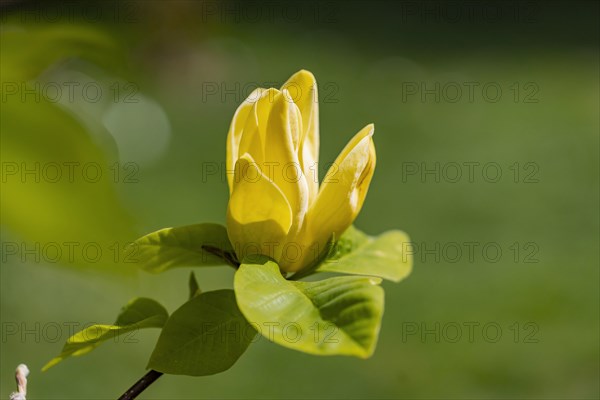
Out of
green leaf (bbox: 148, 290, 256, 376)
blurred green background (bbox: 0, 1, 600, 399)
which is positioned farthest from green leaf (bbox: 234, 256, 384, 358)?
blurred green background (bbox: 0, 1, 600, 399)

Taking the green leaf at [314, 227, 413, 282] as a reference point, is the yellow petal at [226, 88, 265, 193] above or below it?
above

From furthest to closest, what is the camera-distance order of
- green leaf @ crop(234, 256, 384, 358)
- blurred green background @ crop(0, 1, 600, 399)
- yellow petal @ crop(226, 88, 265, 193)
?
1. blurred green background @ crop(0, 1, 600, 399)
2. yellow petal @ crop(226, 88, 265, 193)
3. green leaf @ crop(234, 256, 384, 358)

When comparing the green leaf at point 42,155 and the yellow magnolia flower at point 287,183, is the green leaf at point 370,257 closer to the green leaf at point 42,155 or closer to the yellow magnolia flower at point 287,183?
the yellow magnolia flower at point 287,183

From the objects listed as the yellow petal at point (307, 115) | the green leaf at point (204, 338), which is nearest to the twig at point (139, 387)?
the green leaf at point (204, 338)

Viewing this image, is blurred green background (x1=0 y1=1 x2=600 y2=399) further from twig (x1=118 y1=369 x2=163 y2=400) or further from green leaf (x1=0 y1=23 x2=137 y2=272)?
twig (x1=118 y1=369 x2=163 y2=400)

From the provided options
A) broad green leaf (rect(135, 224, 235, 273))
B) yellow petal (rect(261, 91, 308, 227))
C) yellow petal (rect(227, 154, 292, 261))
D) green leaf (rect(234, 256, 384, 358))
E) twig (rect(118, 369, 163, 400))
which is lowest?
twig (rect(118, 369, 163, 400))

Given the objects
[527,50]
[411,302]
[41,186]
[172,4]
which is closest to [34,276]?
[411,302]
